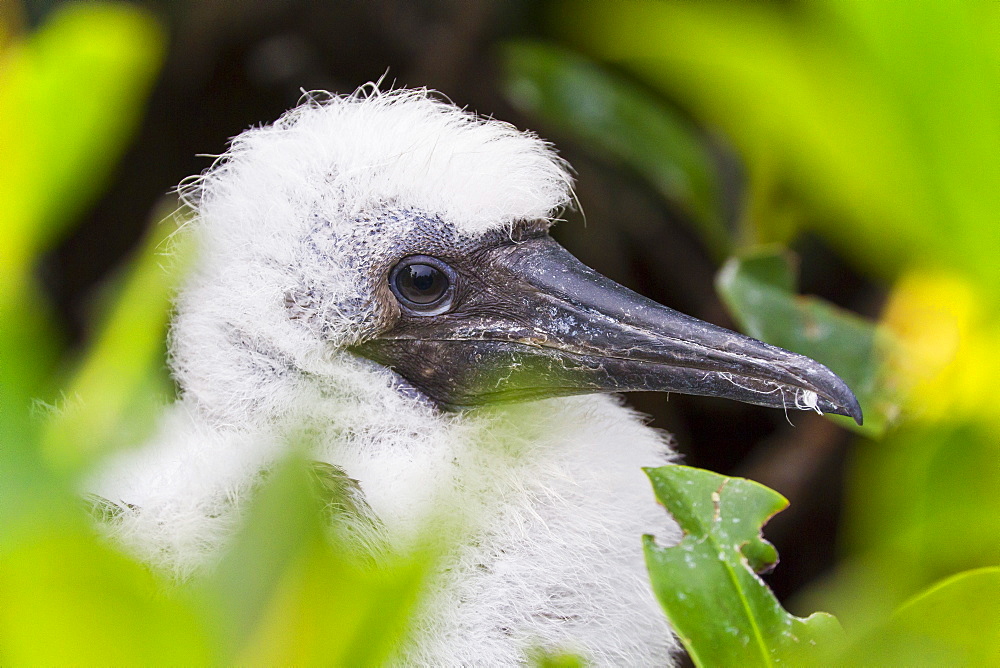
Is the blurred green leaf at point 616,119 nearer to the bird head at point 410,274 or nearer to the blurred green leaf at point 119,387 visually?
the bird head at point 410,274

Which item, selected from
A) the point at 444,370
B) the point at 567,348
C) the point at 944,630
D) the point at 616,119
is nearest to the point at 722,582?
the point at 944,630

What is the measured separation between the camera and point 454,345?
4.22 ft

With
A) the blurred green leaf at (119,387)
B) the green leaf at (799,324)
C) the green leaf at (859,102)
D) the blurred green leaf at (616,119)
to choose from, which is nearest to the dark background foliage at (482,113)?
the blurred green leaf at (616,119)

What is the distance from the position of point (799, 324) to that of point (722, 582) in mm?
702

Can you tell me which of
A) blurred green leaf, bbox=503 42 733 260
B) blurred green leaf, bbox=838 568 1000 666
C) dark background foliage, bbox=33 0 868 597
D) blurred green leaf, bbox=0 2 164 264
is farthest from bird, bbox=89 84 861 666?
dark background foliage, bbox=33 0 868 597

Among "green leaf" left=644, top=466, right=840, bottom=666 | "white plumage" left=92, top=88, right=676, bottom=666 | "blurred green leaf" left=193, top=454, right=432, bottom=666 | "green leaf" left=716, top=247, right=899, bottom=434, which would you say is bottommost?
"blurred green leaf" left=193, top=454, right=432, bottom=666

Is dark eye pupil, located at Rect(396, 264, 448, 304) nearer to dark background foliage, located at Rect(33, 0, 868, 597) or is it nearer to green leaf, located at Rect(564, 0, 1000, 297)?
green leaf, located at Rect(564, 0, 1000, 297)

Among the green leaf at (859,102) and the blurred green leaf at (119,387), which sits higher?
the green leaf at (859,102)

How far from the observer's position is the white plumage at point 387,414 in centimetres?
112

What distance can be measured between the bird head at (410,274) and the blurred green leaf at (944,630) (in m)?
0.43

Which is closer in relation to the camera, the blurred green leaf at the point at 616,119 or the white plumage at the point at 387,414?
the white plumage at the point at 387,414

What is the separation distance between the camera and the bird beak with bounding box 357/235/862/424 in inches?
43.7

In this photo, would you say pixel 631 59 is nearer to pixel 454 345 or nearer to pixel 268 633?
pixel 454 345

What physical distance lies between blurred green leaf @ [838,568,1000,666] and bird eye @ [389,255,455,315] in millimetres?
704
